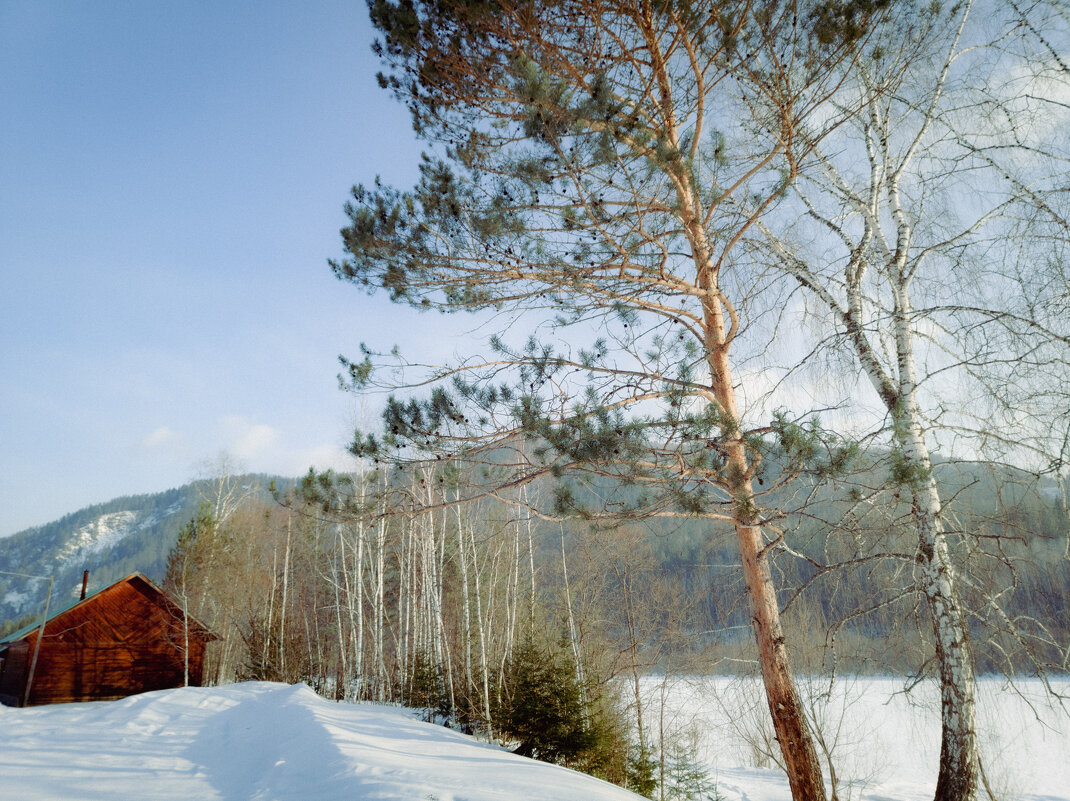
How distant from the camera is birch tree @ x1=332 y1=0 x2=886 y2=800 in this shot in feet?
13.3

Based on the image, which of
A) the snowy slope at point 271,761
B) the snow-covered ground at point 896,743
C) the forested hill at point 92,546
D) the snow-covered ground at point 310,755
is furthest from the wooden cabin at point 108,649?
the forested hill at point 92,546

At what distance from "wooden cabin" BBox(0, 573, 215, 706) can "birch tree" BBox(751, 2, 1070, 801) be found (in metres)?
17.2

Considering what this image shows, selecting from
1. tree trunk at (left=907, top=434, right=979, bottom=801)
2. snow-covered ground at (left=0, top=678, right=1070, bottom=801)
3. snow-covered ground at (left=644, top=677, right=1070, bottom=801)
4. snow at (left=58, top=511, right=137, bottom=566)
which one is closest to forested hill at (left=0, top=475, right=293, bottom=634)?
snow at (left=58, top=511, right=137, bottom=566)

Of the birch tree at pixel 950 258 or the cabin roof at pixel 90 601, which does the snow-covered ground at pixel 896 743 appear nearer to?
the birch tree at pixel 950 258

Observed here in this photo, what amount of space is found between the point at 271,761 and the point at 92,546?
475 ft

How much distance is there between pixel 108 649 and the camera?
16.0m

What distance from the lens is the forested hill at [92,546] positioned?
77.2 meters

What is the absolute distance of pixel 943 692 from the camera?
4.36 m

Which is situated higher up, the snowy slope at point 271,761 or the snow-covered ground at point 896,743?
the snowy slope at point 271,761

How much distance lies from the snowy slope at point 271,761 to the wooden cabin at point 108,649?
6325 millimetres

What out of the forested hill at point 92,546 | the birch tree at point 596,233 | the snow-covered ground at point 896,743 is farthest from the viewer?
the forested hill at point 92,546

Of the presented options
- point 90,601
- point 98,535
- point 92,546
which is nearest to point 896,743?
point 90,601

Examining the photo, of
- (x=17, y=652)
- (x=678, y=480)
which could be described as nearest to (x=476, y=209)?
(x=678, y=480)

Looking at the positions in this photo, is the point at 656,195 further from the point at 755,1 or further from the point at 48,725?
the point at 48,725
